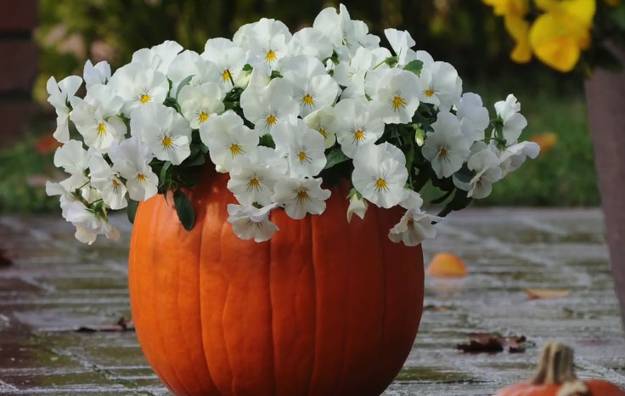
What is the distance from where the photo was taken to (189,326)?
10.0 ft

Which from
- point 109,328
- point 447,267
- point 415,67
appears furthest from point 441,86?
point 447,267

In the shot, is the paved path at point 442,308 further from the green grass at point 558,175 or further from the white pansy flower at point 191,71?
the white pansy flower at point 191,71

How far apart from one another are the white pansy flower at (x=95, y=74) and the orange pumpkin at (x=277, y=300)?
0.31m

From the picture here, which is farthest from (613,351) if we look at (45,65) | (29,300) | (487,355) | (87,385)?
(45,65)

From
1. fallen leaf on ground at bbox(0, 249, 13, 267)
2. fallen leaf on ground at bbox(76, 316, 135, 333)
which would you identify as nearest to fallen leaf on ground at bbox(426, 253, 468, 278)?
fallen leaf on ground at bbox(76, 316, 135, 333)

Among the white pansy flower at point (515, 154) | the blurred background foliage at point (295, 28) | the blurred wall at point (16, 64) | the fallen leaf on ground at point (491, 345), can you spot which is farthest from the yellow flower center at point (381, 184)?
the blurred background foliage at point (295, 28)

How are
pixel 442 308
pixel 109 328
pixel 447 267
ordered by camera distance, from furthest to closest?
pixel 447 267 < pixel 442 308 < pixel 109 328

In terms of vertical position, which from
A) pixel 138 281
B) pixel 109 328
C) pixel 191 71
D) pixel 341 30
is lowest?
pixel 109 328

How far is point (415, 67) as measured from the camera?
3.03m

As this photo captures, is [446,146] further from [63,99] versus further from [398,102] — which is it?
[63,99]

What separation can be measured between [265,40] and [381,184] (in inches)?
18.0

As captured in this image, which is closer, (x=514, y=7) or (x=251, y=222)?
(x=514, y=7)

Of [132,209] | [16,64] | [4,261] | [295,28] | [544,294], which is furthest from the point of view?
[295,28]

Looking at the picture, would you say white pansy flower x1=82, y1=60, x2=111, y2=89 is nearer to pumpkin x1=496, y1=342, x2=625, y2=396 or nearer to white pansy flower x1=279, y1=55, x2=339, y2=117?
white pansy flower x1=279, y1=55, x2=339, y2=117
